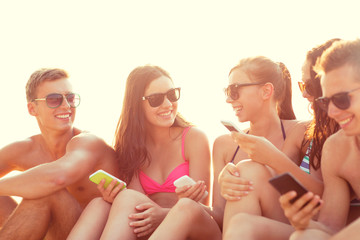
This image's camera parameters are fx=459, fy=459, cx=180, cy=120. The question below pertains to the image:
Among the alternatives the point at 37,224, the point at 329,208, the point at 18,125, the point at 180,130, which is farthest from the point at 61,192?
the point at 18,125

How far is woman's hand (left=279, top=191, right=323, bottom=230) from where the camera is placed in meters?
2.64

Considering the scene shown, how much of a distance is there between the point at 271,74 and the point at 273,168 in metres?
1.29

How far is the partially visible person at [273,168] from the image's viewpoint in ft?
9.96

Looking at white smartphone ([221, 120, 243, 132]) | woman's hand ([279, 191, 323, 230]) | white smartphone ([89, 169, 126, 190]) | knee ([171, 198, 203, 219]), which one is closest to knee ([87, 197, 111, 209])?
white smartphone ([89, 169, 126, 190])

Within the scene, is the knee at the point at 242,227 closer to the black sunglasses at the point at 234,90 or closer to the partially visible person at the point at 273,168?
the partially visible person at the point at 273,168

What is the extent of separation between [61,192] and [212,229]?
1501 mm

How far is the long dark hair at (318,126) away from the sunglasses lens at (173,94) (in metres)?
1.48

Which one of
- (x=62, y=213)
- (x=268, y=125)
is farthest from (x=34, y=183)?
(x=268, y=125)

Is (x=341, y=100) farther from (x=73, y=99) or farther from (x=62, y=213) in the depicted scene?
(x=73, y=99)

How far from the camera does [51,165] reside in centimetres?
432

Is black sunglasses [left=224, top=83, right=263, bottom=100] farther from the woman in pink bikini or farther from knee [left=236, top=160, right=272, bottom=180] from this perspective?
knee [left=236, top=160, right=272, bottom=180]

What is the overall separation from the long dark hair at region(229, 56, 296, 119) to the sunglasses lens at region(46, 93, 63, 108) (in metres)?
1.98

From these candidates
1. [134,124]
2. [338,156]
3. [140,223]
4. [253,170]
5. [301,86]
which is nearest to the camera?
[338,156]

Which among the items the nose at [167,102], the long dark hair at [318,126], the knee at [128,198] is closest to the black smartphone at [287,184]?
the long dark hair at [318,126]
